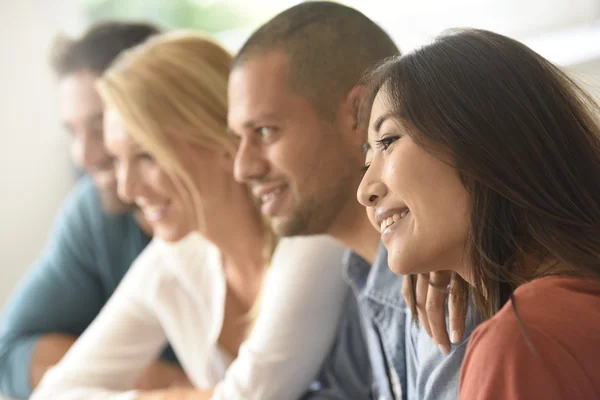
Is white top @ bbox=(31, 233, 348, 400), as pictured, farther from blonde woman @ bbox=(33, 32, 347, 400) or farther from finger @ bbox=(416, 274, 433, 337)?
finger @ bbox=(416, 274, 433, 337)

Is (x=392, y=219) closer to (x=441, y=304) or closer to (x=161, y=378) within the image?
(x=441, y=304)

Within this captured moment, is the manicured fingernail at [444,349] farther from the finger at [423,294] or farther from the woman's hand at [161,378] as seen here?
the woman's hand at [161,378]

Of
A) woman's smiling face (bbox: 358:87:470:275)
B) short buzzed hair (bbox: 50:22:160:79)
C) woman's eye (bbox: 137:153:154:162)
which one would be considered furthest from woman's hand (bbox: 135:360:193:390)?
woman's smiling face (bbox: 358:87:470:275)

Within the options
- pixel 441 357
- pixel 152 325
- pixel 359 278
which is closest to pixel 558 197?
pixel 441 357

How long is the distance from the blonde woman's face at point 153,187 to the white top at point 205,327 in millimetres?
101

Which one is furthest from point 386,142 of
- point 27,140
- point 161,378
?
→ point 27,140

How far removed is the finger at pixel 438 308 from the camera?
0.95 metres

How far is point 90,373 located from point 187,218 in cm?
37

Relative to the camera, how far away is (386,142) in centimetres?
90

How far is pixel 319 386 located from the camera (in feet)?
4.82

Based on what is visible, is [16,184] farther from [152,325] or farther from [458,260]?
[458,260]

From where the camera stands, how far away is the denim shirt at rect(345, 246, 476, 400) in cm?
96

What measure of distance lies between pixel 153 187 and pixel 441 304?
895 millimetres

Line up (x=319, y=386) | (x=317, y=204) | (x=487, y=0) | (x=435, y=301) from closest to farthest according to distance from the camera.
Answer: (x=435, y=301)
(x=317, y=204)
(x=319, y=386)
(x=487, y=0)
